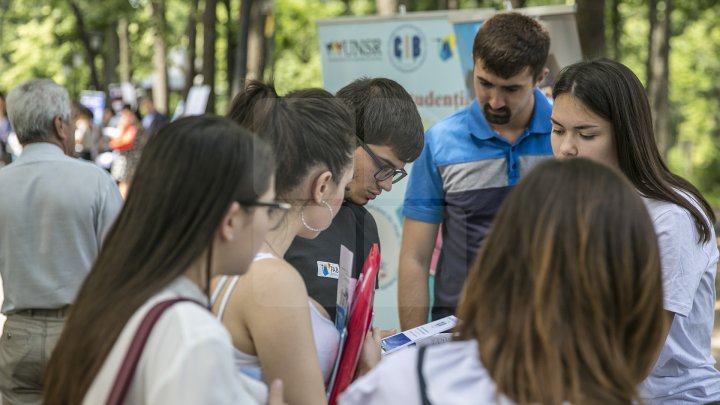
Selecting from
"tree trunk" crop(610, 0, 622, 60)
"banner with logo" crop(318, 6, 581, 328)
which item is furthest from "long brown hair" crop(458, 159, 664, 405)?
"tree trunk" crop(610, 0, 622, 60)

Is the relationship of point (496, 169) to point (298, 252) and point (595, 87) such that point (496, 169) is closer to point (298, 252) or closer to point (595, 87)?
point (595, 87)

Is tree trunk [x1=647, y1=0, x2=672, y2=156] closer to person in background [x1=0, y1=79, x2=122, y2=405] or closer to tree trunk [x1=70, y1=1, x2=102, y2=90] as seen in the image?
tree trunk [x1=70, y1=1, x2=102, y2=90]

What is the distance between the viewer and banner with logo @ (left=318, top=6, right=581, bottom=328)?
246 inches

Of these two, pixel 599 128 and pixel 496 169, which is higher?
pixel 599 128

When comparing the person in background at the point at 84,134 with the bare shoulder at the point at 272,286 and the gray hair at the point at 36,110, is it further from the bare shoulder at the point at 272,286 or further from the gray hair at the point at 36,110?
the bare shoulder at the point at 272,286

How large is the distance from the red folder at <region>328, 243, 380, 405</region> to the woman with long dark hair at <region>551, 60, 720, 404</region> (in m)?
0.78

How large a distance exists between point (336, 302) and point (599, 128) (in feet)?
3.17

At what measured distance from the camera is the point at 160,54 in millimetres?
26297

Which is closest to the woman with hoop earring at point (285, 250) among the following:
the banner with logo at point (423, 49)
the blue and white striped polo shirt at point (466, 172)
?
the blue and white striped polo shirt at point (466, 172)

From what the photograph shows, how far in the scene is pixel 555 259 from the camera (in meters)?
1.71

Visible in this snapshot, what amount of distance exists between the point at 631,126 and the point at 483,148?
1006 millimetres

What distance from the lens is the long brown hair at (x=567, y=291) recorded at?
167 centimetres

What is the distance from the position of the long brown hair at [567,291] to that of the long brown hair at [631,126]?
40.6 inches

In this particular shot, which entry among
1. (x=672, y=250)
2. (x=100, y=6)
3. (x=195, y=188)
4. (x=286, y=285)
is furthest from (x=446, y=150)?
(x=100, y=6)
